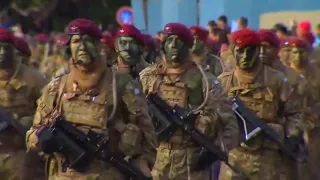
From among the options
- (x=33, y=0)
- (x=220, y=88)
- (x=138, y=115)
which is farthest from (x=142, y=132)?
(x=33, y=0)

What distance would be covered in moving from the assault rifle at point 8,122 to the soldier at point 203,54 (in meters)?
2.77

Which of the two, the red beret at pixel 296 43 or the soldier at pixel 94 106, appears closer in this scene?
the soldier at pixel 94 106

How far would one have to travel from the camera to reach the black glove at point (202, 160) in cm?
1066

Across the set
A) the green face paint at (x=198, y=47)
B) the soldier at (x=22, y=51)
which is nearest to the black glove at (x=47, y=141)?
the soldier at (x=22, y=51)

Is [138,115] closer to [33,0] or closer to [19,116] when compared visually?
[19,116]

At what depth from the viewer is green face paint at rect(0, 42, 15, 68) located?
11.4 meters

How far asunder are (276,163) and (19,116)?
8.44 ft

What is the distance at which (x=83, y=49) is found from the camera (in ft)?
28.8

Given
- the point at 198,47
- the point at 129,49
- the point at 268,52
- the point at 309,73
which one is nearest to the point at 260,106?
the point at 268,52

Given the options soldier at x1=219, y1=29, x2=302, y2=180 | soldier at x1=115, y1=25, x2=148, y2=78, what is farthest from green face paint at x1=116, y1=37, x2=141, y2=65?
soldier at x1=219, y1=29, x2=302, y2=180

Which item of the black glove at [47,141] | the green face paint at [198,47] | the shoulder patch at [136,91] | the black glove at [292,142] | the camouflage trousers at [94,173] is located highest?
the shoulder patch at [136,91]

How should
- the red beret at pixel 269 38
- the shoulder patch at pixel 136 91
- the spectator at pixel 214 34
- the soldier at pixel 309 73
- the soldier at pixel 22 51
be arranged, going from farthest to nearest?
the spectator at pixel 214 34
the soldier at pixel 309 73
the red beret at pixel 269 38
the soldier at pixel 22 51
the shoulder patch at pixel 136 91

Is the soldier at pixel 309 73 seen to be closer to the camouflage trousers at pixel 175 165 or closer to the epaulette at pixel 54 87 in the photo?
the camouflage trousers at pixel 175 165

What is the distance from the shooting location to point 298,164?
485 inches
